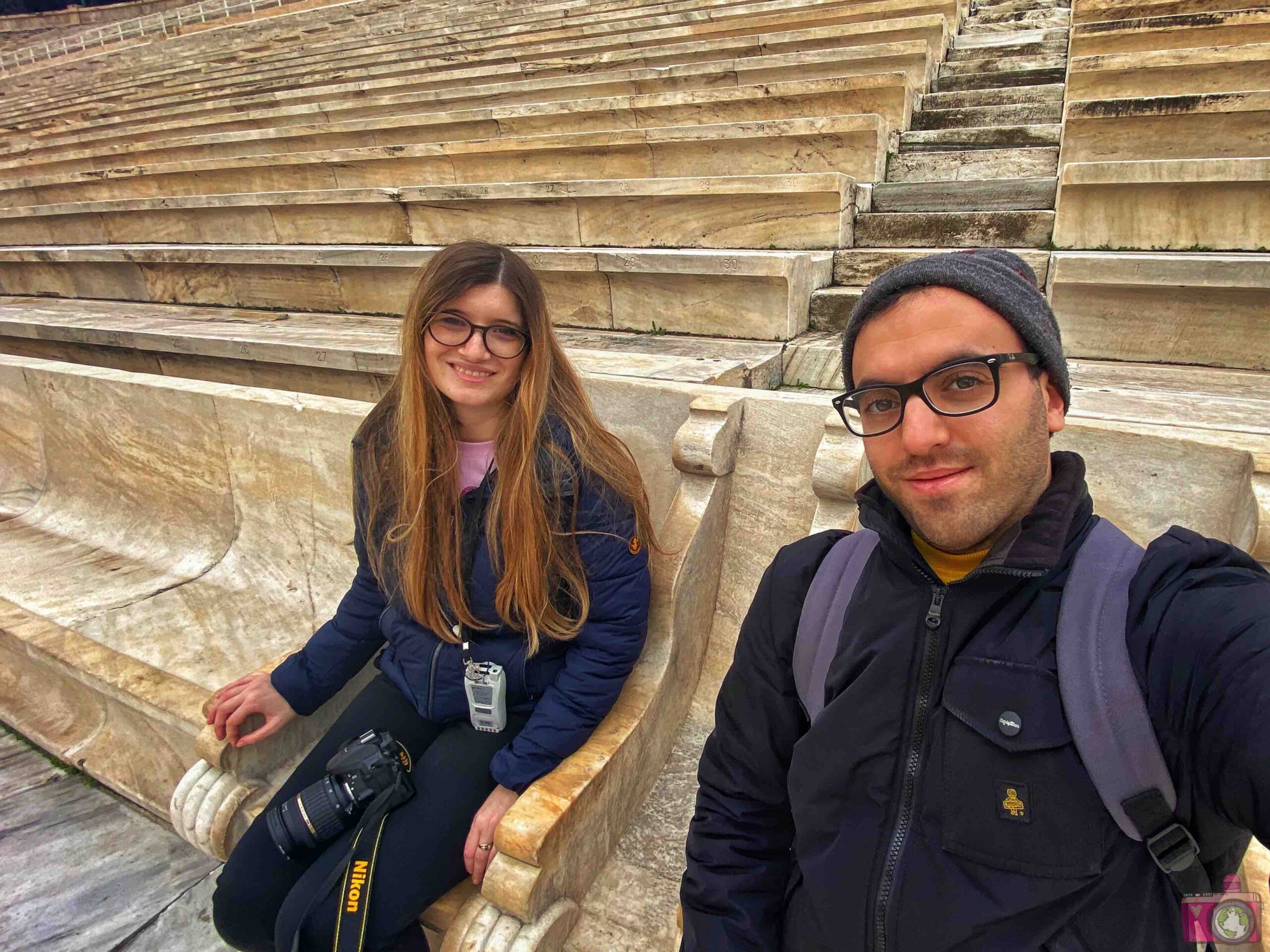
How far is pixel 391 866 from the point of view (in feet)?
5.66

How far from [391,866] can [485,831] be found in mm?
234

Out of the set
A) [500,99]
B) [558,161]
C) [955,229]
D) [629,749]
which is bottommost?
[629,749]

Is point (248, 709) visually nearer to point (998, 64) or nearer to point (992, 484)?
point (992, 484)

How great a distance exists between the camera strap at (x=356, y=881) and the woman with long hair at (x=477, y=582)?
3 cm

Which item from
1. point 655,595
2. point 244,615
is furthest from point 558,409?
point 244,615

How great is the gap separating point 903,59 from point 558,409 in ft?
18.2

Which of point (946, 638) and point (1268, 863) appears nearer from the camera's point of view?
point (946, 638)

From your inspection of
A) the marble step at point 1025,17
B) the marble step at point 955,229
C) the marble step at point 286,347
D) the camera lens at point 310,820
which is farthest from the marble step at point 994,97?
the camera lens at point 310,820

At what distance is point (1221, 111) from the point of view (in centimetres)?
389

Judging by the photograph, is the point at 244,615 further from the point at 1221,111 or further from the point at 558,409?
the point at 1221,111

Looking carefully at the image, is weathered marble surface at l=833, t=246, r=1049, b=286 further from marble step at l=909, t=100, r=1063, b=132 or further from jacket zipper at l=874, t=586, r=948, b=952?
jacket zipper at l=874, t=586, r=948, b=952

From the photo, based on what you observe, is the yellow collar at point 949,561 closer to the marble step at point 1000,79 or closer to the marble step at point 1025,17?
the marble step at point 1000,79

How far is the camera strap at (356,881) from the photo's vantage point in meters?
1.63

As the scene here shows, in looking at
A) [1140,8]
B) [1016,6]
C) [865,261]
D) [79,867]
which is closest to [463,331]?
[79,867]
